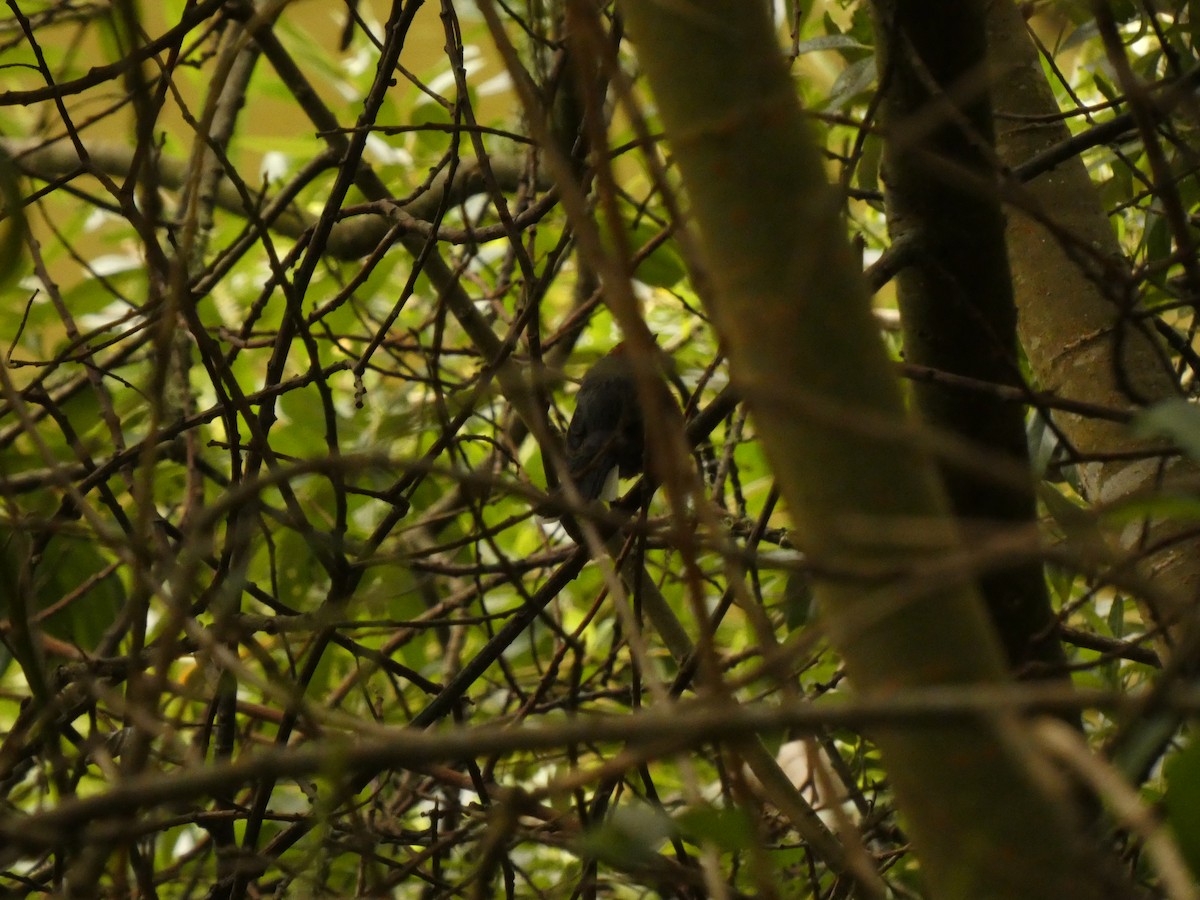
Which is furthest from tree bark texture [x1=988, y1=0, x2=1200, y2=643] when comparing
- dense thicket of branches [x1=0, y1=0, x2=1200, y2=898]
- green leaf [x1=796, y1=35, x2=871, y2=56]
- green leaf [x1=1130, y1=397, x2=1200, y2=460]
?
green leaf [x1=1130, y1=397, x2=1200, y2=460]

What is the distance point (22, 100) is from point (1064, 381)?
1464 millimetres

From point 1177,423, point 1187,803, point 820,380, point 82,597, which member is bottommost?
point 1187,803

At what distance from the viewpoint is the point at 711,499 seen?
5.75 ft

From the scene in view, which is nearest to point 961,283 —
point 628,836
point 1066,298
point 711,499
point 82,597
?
point 1066,298

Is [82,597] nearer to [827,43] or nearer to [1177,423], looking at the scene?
[827,43]

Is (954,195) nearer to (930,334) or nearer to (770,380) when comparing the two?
(930,334)

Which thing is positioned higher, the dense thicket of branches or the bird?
the bird

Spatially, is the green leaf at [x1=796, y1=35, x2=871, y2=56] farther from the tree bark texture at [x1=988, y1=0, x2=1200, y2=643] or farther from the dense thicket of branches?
the tree bark texture at [x1=988, y1=0, x2=1200, y2=643]

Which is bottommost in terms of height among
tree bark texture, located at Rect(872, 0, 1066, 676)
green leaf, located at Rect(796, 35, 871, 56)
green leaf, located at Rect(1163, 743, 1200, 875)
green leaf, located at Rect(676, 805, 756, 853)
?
green leaf, located at Rect(1163, 743, 1200, 875)

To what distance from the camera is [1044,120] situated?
1400 mm

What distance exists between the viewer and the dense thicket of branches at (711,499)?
630 millimetres

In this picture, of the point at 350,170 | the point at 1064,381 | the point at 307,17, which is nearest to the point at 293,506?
the point at 350,170

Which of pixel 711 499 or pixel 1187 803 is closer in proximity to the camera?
pixel 1187 803

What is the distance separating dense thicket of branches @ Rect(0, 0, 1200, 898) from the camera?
0.63 metres
